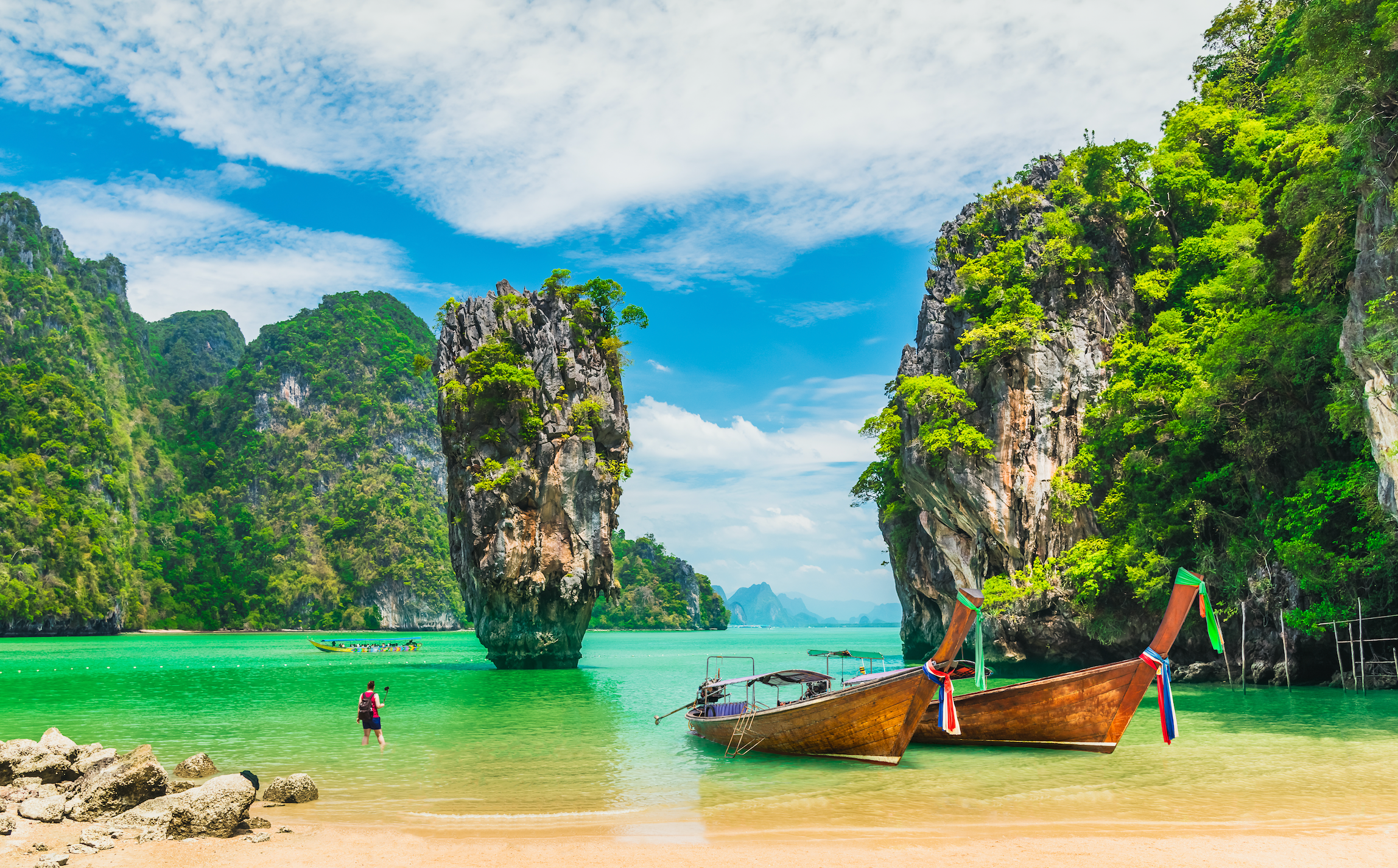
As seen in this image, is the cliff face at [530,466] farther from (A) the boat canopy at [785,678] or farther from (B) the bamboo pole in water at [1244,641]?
(B) the bamboo pole in water at [1244,641]

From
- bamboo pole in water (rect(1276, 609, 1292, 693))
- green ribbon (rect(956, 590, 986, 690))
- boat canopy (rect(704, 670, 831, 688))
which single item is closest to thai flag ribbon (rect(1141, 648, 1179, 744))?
green ribbon (rect(956, 590, 986, 690))

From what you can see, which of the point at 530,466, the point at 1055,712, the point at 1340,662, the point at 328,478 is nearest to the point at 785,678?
the point at 1055,712

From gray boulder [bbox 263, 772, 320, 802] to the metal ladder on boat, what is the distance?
6.50 meters

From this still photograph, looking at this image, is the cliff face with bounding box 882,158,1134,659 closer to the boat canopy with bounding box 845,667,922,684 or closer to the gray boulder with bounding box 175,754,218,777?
the boat canopy with bounding box 845,667,922,684

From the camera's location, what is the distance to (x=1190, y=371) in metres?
24.1

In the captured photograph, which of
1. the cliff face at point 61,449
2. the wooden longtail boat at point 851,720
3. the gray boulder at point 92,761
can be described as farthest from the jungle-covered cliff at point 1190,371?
the cliff face at point 61,449

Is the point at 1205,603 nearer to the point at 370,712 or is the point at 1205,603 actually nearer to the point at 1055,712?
the point at 1055,712

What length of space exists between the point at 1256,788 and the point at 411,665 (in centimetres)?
3631

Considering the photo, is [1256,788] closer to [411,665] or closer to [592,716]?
[592,716]

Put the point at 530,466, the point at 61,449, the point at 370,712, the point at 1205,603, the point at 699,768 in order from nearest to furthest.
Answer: the point at 1205,603
the point at 699,768
the point at 370,712
the point at 530,466
the point at 61,449

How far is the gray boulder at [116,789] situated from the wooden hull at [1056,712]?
35.5 feet

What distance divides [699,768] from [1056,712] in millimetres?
6062

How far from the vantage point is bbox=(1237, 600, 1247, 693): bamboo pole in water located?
21344 mm

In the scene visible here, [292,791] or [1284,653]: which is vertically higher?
[1284,653]
